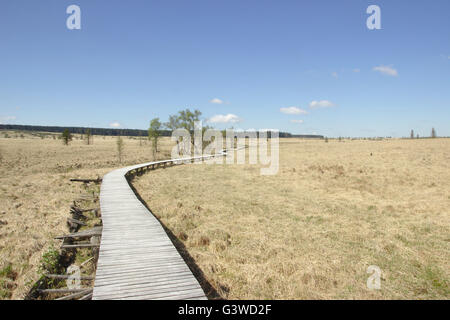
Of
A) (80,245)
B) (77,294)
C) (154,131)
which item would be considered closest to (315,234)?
(77,294)

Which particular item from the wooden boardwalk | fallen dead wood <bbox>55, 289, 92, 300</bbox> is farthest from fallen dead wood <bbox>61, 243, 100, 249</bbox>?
fallen dead wood <bbox>55, 289, 92, 300</bbox>

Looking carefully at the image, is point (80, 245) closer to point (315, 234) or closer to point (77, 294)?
point (77, 294)

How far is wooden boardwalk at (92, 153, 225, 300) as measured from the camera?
528 centimetres

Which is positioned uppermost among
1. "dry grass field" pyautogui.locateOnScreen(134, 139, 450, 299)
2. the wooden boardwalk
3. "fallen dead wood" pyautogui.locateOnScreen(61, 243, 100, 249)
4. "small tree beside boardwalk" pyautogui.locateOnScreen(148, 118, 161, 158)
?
"small tree beside boardwalk" pyautogui.locateOnScreen(148, 118, 161, 158)

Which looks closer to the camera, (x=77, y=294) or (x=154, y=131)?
(x=77, y=294)

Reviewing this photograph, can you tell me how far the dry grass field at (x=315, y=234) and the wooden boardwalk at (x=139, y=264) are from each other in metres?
1.29

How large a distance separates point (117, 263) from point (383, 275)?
7608 mm

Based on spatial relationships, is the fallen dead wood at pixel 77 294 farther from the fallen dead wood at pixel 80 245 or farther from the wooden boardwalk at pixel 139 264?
the fallen dead wood at pixel 80 245

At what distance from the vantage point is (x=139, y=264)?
21.0ft

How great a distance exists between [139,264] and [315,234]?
279 inches

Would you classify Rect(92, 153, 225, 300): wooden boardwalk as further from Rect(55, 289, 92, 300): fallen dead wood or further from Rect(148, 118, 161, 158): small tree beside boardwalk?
Rect(148, 118, 161, 158): small tree beside boardwalk

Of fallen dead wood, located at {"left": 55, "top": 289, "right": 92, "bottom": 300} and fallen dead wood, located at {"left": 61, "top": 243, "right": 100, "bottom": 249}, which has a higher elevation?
fallen dead wood, located at {"left": 61, "top": 243, "right": 100, "bottom": 249}

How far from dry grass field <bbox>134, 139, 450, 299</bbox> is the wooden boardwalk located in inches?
50.7
